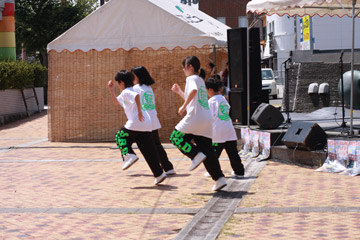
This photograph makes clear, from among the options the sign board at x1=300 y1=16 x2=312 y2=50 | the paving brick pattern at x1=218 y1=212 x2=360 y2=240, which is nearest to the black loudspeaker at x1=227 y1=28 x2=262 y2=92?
the paving brick pattern at x1=218 y1=212 x2=360 y2=240

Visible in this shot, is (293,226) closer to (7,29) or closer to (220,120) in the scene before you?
(220,120)

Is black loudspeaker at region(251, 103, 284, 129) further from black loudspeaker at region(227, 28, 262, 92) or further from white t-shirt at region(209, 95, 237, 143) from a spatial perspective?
white t-shirt at region(209, 95, 237, 143)

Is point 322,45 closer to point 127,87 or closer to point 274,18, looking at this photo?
point 274,18

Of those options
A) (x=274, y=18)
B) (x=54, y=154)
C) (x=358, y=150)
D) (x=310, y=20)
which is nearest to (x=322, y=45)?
(x=310, y=20)

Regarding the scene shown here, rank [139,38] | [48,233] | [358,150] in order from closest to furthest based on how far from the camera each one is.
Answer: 1. [48,233]
2. [358,150]
3. [139,38]

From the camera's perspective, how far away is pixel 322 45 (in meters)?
38.0

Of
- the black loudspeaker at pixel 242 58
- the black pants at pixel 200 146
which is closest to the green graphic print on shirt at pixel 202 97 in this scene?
the black pants at pixel 200 146

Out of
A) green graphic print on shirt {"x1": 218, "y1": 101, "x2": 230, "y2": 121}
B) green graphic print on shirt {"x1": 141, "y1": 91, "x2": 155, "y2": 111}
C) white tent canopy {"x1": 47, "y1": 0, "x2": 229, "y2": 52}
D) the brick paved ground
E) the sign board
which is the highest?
the sign board

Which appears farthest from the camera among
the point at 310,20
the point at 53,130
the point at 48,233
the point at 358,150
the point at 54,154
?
the point at 310,20

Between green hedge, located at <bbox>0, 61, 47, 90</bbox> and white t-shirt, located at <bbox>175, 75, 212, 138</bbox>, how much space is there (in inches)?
644

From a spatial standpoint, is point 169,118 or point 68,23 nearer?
point 169,118

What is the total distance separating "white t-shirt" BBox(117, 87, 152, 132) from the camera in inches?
376

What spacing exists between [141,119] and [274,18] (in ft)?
162

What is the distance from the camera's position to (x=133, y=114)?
9633mm
